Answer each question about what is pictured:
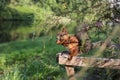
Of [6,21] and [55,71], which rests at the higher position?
[55,71]

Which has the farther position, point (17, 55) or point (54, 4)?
point (17, 55)

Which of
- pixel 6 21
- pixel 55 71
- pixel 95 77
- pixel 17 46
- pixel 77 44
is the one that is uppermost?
pixel 77 44

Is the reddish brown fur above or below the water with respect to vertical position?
above

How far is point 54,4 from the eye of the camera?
4.86 meters

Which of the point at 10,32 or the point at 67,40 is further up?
the point at 67,40

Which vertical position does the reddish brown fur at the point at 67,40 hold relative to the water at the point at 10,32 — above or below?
above

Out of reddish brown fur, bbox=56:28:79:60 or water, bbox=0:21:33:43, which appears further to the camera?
water, bbox=0:21:33:43

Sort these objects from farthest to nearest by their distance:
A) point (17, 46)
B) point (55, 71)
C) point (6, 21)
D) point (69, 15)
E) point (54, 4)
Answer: point (6, 21) → point (17, 46) → point (55, 71) → point (54, 4) → point (69, 15)

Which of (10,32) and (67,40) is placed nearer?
(67,40)

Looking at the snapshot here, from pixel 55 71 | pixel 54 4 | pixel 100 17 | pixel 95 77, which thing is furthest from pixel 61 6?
pixel 55 71

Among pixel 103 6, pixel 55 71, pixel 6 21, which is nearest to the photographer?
pixel 103 6

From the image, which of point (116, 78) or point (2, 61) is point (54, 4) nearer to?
point (116, 78)

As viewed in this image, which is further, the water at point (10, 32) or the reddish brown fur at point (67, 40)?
the water at point (10, 32)

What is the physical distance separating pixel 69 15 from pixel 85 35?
873 millimetres
